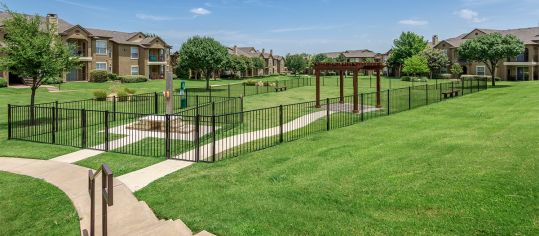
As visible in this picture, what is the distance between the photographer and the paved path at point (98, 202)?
6641mm

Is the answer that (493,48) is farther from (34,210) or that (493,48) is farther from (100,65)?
(100,65)

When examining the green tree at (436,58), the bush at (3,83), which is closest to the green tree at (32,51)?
the bush at (3,83)

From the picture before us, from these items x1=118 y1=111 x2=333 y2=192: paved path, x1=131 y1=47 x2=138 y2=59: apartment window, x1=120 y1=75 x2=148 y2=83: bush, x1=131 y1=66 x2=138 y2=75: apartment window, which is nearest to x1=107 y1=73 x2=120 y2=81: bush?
x1=120 y1=75 x2=148 y2=83: bush

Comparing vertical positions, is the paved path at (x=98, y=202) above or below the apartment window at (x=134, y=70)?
below

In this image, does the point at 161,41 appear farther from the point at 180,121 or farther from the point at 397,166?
the point at 397,166

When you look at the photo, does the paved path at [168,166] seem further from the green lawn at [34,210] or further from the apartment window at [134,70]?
the apartment window at [134,70]

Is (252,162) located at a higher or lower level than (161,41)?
lower

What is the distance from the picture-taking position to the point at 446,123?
1694 centimetres

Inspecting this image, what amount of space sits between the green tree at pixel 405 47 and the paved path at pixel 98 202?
7921 cm

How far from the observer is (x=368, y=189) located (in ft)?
26.2

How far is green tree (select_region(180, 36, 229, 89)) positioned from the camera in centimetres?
4359

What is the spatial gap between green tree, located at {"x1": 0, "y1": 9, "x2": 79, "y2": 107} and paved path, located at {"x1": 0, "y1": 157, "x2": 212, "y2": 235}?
8711mm

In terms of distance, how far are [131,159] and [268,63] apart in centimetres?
10174

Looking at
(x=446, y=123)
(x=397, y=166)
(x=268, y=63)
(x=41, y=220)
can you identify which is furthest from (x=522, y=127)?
(x=268, y=63)
